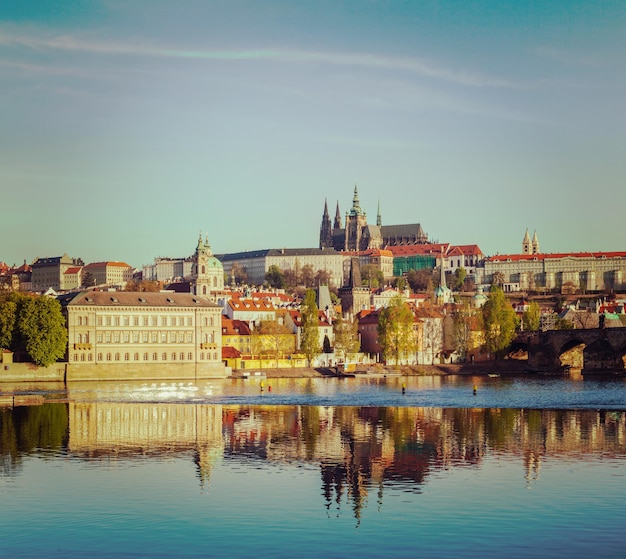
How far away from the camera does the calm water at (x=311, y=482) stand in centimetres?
2688

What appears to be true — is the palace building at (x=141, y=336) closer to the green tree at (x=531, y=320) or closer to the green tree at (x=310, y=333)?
the green tree at (x=310, y=333)

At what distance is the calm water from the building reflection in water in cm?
10

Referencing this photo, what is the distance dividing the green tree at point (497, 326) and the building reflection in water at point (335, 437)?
185ft

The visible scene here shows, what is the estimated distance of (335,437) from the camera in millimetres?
45812

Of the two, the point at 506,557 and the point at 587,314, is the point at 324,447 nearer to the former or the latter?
the point at 506,557

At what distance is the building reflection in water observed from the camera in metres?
37.0

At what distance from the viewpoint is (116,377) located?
9225 cm

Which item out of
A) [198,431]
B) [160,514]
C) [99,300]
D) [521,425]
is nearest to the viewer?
[160,514]

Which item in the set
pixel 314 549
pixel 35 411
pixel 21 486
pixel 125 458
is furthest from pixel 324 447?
pixel 35 411

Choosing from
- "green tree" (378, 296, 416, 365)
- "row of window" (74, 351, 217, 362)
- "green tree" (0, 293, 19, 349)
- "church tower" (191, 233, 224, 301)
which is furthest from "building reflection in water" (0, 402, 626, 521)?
"church tower" (191, 233, 224, 301)

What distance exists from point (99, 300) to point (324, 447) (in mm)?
56781

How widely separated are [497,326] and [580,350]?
33.4 feet

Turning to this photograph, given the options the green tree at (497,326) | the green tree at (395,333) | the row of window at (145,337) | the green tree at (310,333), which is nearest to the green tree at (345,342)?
the green tree at (395,333)

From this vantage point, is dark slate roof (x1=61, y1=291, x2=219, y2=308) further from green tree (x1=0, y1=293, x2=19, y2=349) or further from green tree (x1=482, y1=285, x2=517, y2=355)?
green tree (x1=482, y1=285, x2=517, y2=355)
